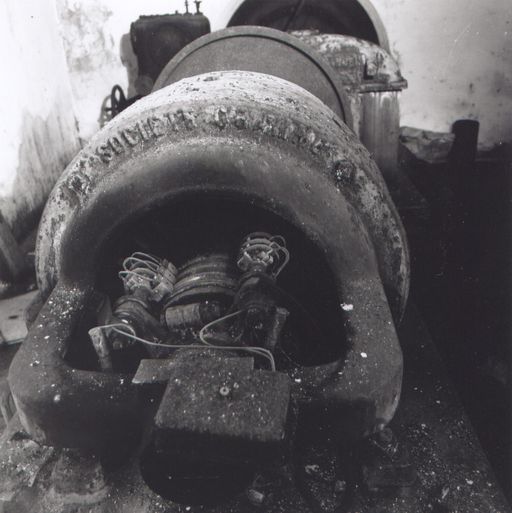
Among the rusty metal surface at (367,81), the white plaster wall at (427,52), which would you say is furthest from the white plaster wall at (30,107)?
the rusty metal surface at (367,81)

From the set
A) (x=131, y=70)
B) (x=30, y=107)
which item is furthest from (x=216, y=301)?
(x=131, y=70)

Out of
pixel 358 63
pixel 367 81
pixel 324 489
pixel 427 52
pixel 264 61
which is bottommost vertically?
pixel 324 489

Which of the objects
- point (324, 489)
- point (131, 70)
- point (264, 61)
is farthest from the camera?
point (131, 70)

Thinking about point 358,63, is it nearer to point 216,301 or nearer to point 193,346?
point 216,301

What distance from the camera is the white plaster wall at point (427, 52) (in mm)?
4566

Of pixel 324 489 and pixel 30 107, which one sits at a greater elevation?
pixel 30 107

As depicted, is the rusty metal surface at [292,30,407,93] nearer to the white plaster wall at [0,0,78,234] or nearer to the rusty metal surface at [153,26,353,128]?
the rusty metal surface at [153,26,353,128]

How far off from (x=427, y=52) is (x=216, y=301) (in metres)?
4.15

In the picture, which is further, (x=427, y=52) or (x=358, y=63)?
(x=427, y=52)

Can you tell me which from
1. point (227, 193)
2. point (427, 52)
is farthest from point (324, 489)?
point (427, 52)

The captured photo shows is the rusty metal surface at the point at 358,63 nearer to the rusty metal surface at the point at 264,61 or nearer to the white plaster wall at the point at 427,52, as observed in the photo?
the rusty metal surface at the point at 264,61

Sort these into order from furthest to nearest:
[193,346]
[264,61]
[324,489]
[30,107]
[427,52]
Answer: [427,52] < [30,107] < [264,61] < [324,489] < [193,346]

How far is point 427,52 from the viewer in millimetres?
4723

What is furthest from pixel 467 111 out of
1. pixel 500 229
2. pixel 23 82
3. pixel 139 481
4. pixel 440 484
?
pixel 139 481
